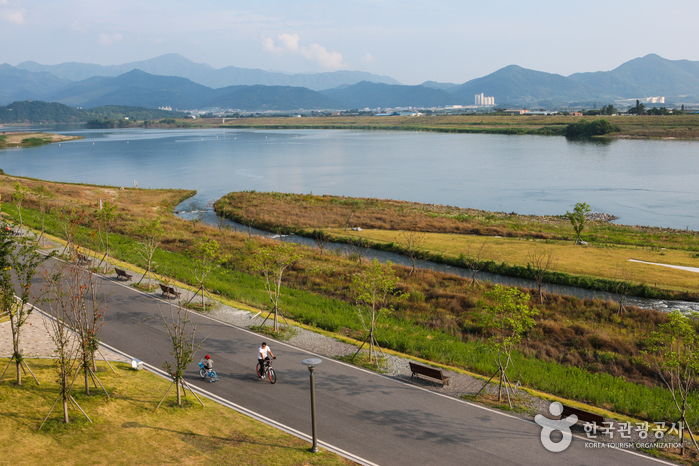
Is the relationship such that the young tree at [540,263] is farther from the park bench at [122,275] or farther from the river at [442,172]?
the park bench at [122,275]

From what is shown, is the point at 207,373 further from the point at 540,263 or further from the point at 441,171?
the point at 441,171

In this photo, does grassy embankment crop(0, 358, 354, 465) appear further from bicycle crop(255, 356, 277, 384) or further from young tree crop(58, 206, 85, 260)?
young tree crop(58, 206, 85, 260)

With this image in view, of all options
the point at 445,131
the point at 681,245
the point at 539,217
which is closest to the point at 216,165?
the point at 539,217

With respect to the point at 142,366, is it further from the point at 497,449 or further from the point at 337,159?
the point at 337,159

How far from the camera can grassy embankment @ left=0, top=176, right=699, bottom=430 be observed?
57.2 ft

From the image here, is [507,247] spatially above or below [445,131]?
below

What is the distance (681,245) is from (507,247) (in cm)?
1557

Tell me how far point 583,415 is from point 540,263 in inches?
924

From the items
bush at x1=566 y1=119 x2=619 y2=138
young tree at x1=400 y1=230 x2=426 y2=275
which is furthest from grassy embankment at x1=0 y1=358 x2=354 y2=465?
bush at x1=566 y1=119 x2=619 y2=138

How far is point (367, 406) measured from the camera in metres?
14.9

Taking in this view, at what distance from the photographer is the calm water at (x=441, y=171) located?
2719 inches

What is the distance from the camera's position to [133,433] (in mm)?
12344

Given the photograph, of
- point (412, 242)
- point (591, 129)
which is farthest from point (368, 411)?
point (591, 129)

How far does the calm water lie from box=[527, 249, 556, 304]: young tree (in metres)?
24.1
